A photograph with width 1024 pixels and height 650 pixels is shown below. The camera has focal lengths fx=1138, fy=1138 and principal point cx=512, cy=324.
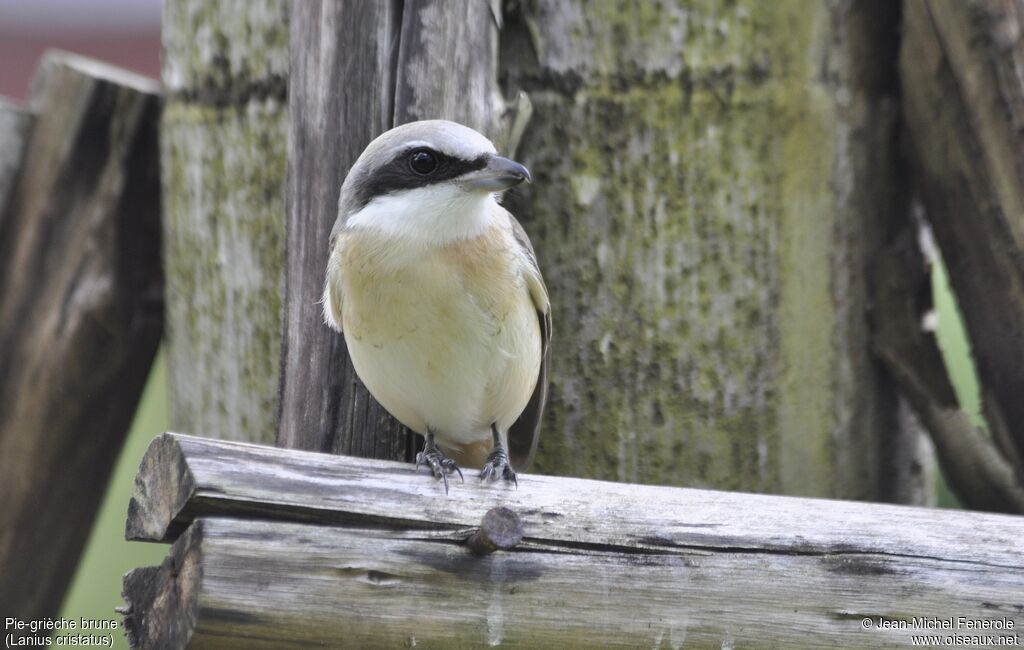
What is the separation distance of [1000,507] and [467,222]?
2.36 metres

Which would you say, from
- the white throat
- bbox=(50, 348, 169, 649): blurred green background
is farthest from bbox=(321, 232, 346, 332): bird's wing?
bbox=(50, 348, 169, 649): blurred green background

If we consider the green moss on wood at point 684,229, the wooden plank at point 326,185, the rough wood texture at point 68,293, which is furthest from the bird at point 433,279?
the rough wood texture at point 68,293

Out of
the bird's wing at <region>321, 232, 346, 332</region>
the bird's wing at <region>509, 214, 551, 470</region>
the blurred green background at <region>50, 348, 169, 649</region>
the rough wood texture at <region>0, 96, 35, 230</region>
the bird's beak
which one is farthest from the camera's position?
the blurred green background at <region>50, 348, 169, 649</region>

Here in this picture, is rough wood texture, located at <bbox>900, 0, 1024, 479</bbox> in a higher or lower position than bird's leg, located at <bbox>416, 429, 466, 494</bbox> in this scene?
higher

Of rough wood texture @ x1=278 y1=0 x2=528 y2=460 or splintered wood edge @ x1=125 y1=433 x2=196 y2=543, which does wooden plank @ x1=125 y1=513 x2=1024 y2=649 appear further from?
rough wood texture @ x1=278 y1=0 x2=528 y2=460

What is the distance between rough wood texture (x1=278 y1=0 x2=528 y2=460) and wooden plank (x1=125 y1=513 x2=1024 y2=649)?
3.44 ft

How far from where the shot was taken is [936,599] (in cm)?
287

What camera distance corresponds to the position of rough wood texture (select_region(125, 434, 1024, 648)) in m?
2.52

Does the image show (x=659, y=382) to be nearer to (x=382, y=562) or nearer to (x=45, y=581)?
(x=382, y=562)

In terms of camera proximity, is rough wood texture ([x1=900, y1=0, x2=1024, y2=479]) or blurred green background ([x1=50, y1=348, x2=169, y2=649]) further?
blurred green background ([x1=50, y1=348, x2=169, y2=649])

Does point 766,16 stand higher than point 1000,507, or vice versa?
point 766,16

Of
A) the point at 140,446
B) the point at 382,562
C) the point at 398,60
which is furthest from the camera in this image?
the point at 140,446

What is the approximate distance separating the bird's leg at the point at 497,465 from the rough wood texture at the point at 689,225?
0.50m

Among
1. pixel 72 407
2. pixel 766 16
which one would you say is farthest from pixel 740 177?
pixel 72 407
